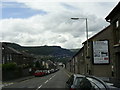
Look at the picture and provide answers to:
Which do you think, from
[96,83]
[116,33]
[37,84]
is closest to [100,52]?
[37,84]

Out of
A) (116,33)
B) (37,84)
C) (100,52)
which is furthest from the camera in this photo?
(100,52)

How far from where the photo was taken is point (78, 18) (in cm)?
2592

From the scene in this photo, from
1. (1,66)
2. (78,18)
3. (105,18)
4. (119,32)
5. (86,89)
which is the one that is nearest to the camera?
(86,89)

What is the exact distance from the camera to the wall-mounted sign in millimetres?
40062

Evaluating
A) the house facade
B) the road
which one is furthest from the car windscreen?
the road

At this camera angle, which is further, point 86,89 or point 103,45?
point 103,45

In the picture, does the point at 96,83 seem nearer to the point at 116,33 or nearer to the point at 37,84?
the point at 116,33

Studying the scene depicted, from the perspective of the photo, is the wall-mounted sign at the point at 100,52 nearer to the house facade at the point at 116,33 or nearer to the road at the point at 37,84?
the road at the point at 37,84

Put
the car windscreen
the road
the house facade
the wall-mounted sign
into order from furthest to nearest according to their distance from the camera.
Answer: the wall-mounted sign, the road, the house facade, the car windscreen

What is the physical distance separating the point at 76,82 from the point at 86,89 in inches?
99.4

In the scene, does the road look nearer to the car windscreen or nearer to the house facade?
the house facade

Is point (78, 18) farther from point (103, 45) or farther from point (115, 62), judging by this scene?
point (103, 45)

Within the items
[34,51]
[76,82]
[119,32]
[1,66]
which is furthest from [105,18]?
[34,51]

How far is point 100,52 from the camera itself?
4012cm
